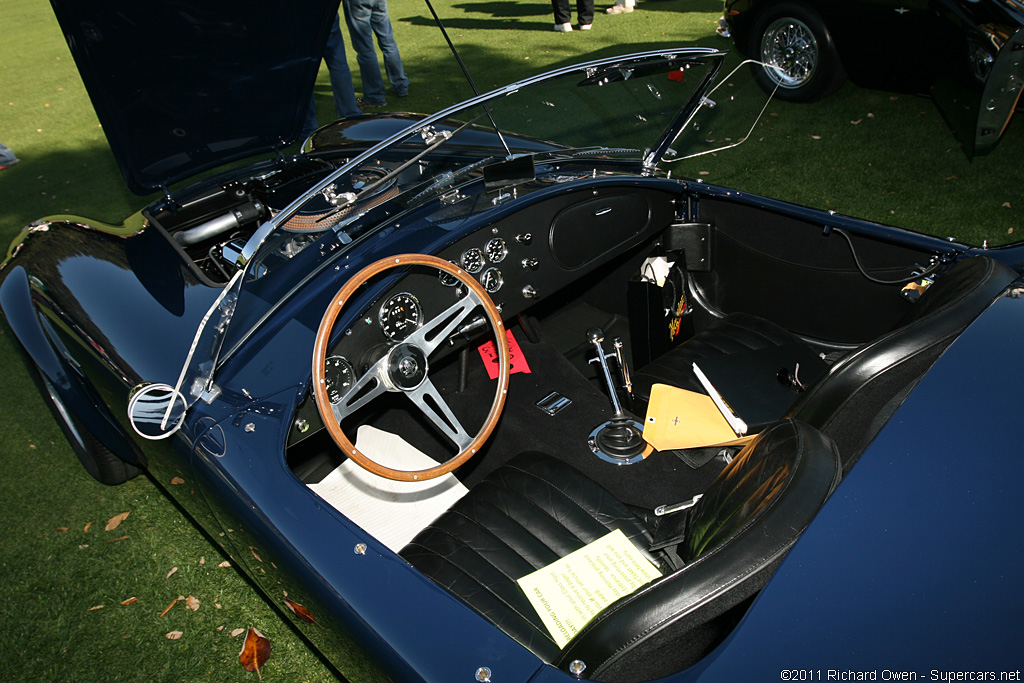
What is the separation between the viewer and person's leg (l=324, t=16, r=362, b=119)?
5547mm

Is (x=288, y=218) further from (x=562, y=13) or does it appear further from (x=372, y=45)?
(x=562, y=13)

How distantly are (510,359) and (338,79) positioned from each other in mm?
3709

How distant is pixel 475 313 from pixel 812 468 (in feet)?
4.29

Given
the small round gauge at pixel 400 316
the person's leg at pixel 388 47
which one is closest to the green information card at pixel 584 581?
the small round gauge at pixel 400 316

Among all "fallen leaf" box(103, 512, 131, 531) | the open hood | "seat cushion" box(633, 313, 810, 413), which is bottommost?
"fallen leaf" box(103, 512, 131, 531)

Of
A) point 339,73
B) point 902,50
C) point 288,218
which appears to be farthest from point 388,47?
point 288,218

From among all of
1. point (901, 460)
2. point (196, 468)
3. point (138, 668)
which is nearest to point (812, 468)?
point (901, 460)

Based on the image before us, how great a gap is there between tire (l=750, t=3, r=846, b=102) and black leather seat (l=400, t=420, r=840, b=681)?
432 centimetres

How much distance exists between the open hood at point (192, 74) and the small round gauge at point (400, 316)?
1.20 meters

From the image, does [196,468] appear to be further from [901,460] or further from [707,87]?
[707,87]

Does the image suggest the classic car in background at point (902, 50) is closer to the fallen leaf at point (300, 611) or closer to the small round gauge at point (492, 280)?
the small round gauge at point (492, 280)

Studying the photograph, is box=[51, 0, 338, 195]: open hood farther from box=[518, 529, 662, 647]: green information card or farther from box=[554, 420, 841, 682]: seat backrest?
box=[554, 420, 841, 682]: seat backrest

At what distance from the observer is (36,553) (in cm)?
270

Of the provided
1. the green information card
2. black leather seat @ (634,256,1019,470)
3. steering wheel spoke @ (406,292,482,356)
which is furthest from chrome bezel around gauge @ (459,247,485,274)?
black leather seat @ (634,256,1019,470)
